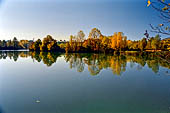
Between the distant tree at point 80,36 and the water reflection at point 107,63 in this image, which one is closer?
the water reflection at point 107,63

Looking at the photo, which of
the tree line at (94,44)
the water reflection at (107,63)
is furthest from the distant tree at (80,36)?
the water reflection at (107,63)

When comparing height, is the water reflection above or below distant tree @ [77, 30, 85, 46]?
below

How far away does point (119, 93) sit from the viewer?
4.70 meters

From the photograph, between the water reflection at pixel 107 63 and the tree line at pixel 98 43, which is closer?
the water reflection at pixel 107 63

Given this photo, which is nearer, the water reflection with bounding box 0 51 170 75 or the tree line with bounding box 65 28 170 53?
the water reflection with bounding box 0 51 170 75

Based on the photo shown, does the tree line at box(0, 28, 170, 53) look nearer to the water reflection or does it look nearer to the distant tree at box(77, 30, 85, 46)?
the distant tree at box(77, 30, 85, 46)

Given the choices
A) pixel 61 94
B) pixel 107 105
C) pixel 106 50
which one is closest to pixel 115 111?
pixel 107 105

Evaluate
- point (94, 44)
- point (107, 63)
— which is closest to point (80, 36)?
point (94, 44)

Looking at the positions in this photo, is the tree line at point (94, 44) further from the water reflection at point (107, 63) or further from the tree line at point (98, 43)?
the water reflection at point (107, 63)

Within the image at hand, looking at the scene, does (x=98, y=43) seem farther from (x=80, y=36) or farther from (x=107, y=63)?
(x=107, y=63)

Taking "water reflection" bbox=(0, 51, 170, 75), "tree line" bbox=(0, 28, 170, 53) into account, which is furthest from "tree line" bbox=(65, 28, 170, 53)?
"water reflection" bbox=(0, 51, 170, 75)

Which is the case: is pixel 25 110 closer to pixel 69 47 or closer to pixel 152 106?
pixel 152 106

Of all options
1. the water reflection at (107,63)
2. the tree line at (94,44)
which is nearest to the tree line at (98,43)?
the tree line at (94,44)

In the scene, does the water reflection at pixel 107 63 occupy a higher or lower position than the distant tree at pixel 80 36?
lower
